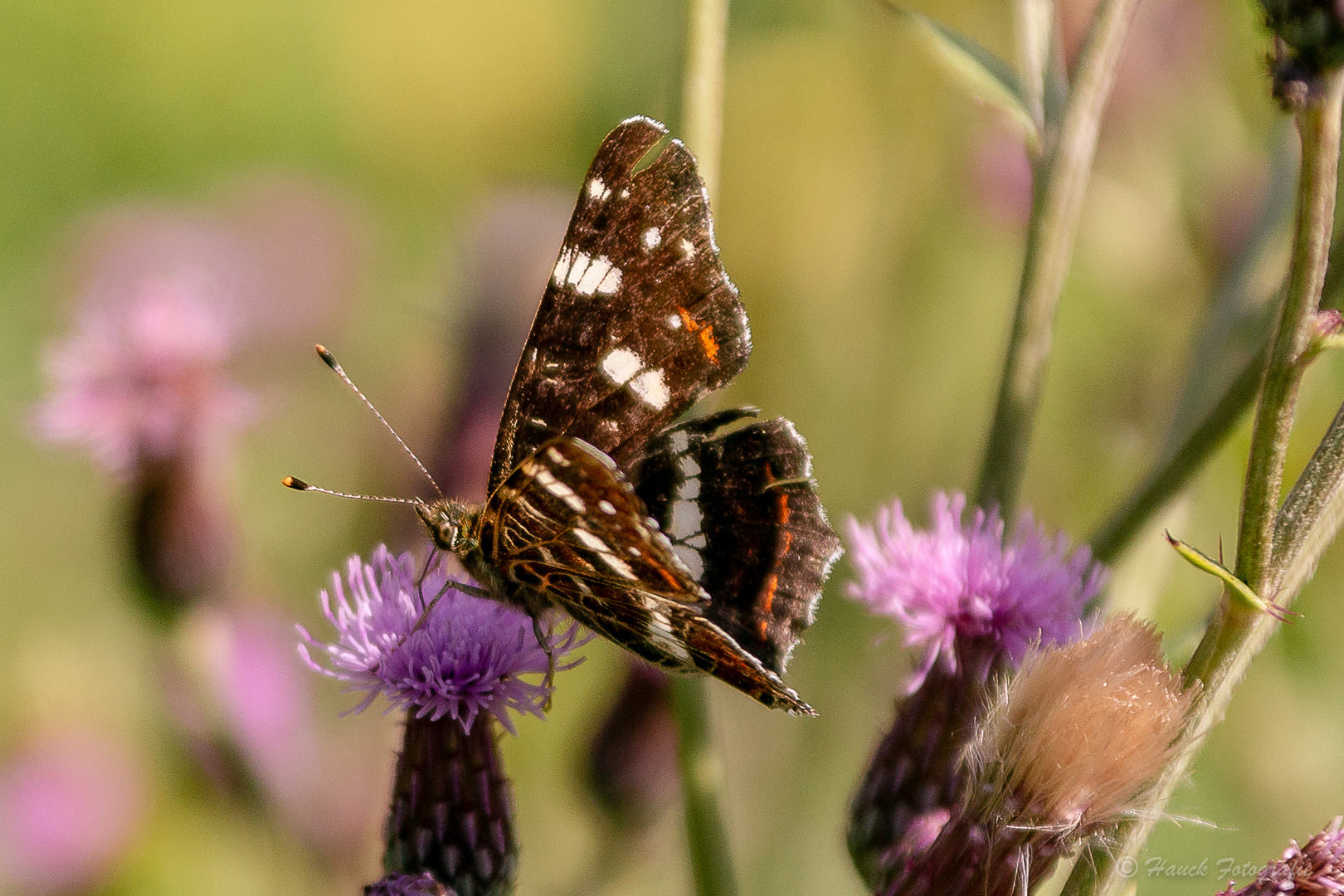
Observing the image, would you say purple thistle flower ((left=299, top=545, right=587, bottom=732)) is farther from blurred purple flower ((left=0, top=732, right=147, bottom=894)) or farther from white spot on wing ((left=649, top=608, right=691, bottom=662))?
blurred purple flower ((left=0, top=732, right=147, bottom=894))

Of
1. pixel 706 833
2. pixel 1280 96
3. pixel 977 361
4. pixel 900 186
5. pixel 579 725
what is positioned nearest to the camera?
pixel 1280 96

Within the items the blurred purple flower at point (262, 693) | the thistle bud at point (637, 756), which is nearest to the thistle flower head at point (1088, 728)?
the thistle bud at point (637, 756)

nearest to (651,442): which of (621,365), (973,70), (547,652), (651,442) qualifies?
(651,442)

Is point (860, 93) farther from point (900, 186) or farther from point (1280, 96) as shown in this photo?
point (1280, 96)

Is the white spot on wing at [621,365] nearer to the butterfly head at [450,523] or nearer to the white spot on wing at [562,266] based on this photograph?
the white spot on wing at [562,266]

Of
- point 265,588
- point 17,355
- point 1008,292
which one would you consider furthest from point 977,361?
point 17,355

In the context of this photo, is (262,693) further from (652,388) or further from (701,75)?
(701,75)

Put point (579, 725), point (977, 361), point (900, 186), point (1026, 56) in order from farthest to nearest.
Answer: point (977, 361) → point (900, 186) → point (579, 725) → point (1026, 56)
